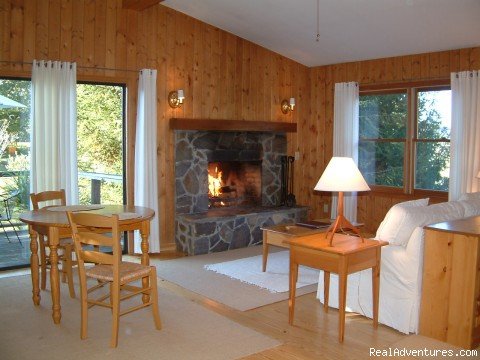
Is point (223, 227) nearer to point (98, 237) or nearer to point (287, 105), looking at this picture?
point (287, 105)

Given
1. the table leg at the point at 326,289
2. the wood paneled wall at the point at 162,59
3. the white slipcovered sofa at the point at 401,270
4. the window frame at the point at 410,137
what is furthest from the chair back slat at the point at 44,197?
the window frame at the point at 410,137

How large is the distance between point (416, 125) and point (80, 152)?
429 centimetres

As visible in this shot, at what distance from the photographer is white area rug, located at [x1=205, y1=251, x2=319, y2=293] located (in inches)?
201

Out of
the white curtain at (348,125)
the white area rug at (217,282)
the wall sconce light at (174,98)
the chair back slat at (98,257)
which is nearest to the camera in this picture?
the chair back slat at (98,257)

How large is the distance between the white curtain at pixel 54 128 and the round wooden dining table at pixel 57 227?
985 millimetres

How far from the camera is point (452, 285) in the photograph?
3.58 meters

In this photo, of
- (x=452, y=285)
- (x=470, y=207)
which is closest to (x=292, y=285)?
(x=452, y=285)

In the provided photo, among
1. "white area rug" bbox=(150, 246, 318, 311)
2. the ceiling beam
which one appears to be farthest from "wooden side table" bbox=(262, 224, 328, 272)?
the ceiling beam

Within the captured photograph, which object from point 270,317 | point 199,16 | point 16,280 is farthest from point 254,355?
point 199,16

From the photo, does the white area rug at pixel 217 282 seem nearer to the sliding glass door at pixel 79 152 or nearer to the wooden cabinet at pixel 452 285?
the sliding glass door at pixel 79 152

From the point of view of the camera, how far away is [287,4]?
586 cm

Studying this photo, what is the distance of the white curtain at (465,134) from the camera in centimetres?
613

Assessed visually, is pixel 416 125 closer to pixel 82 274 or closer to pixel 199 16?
pixel 199 16

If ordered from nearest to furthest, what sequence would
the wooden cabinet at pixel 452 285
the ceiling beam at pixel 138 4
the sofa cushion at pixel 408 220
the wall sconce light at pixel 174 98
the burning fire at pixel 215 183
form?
1. the wooden cabinet at pixel 452 285
2. the sofa cushion at pixel 408 220
3. the ceiling beam at pixel 138 4
4. the wall sconce light at pixel 174 98
5. the burning fire at pixel 215 183
